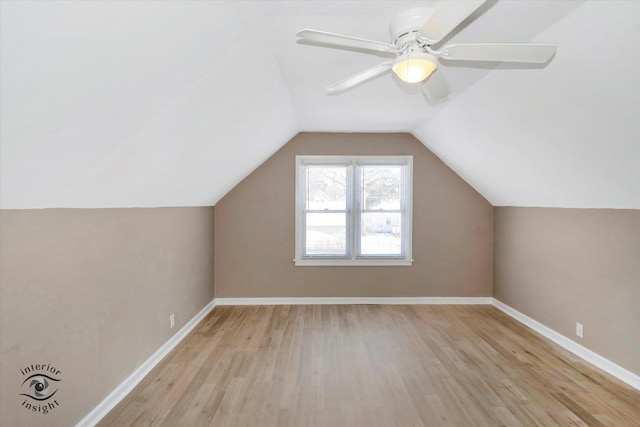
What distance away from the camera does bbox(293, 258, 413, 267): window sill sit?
486 cm

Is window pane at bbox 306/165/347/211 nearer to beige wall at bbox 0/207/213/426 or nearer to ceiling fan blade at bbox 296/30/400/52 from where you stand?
beige wall at bbox 0/207/213/426

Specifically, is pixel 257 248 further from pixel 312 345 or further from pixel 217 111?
pixel 217 111

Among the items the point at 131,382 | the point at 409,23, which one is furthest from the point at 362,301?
the point at 409,23

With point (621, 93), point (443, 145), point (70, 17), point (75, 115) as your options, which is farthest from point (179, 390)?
point (443, 145)

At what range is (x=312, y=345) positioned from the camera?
3463mm

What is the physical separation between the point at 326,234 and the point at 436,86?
10.3ft

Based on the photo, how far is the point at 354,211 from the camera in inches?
194

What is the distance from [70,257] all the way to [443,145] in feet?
13.3

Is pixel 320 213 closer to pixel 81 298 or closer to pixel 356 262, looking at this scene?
pixel 356 262

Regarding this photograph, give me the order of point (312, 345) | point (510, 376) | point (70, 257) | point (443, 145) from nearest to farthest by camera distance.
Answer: point (70, 257) → point (510, 376) → point (312, 345) → point (443, 145)

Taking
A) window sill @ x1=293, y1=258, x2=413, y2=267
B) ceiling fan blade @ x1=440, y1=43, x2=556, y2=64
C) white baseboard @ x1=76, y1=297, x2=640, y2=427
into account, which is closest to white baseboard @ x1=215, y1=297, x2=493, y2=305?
white baseboard @ x1=76, y1=297, x2=640, y2=427

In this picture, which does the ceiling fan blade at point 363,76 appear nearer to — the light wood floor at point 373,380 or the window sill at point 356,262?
the light wood floor at point 373,380

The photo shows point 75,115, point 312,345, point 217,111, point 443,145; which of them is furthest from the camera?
point 443,145

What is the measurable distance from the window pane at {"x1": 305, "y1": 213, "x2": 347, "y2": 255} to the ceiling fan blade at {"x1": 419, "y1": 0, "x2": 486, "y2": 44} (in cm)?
349
